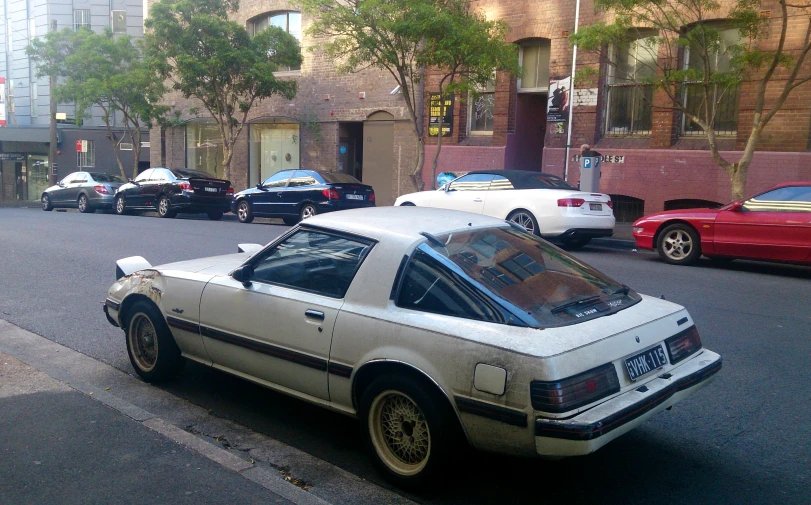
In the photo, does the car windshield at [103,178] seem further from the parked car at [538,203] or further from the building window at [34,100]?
the building window at [34,100]

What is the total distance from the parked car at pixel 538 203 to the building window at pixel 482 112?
8001 millimetres

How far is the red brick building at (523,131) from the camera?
17312 mm

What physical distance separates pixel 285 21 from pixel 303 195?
11716 millimetres

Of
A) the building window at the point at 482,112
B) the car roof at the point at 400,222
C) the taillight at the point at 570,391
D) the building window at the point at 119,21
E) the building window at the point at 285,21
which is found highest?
the building window at the point at 119,21

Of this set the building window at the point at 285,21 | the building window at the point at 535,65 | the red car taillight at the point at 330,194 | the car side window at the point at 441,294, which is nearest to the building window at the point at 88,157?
the building window at the point at 285,21

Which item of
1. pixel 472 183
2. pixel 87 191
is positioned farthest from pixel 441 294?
pixel 87 191

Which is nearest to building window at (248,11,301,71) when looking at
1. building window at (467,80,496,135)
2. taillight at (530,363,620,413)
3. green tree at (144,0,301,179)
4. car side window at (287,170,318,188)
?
green tree at (144,0,301,179)

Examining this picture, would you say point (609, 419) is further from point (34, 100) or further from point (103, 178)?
point (34, 100)

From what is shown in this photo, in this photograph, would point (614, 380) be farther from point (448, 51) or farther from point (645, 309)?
point (448, 51)

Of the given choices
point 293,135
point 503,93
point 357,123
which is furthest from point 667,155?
point 293,135

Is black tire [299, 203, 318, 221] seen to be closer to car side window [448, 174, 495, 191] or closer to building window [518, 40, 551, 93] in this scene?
car side window [448, 174, 495, 191]

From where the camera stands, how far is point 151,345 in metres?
5.83

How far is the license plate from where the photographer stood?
390 centimetres

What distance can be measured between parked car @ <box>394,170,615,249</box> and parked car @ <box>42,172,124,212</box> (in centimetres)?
1520
